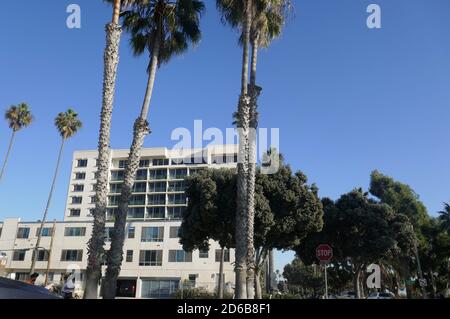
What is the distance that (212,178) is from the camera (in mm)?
32375

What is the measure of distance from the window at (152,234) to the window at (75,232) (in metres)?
8.95

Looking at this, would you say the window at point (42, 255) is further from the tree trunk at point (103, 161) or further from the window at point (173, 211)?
the tree trunk at point (103, 161)

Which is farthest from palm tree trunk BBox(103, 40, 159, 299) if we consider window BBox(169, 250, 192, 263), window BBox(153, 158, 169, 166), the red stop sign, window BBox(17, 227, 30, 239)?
window BBox(153, 158, 169, 166)

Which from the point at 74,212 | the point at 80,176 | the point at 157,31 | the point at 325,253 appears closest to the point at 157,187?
the point at 80,176

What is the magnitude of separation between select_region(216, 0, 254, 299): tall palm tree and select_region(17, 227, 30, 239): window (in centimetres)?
5521

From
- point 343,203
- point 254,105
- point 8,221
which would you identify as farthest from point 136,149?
point 8,221

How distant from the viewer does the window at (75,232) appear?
61.2 m

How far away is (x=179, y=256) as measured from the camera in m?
56.8

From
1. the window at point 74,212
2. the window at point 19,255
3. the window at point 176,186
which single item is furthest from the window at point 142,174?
the window at point 19,255

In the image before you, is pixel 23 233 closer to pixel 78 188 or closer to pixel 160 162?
pixel 78 188
